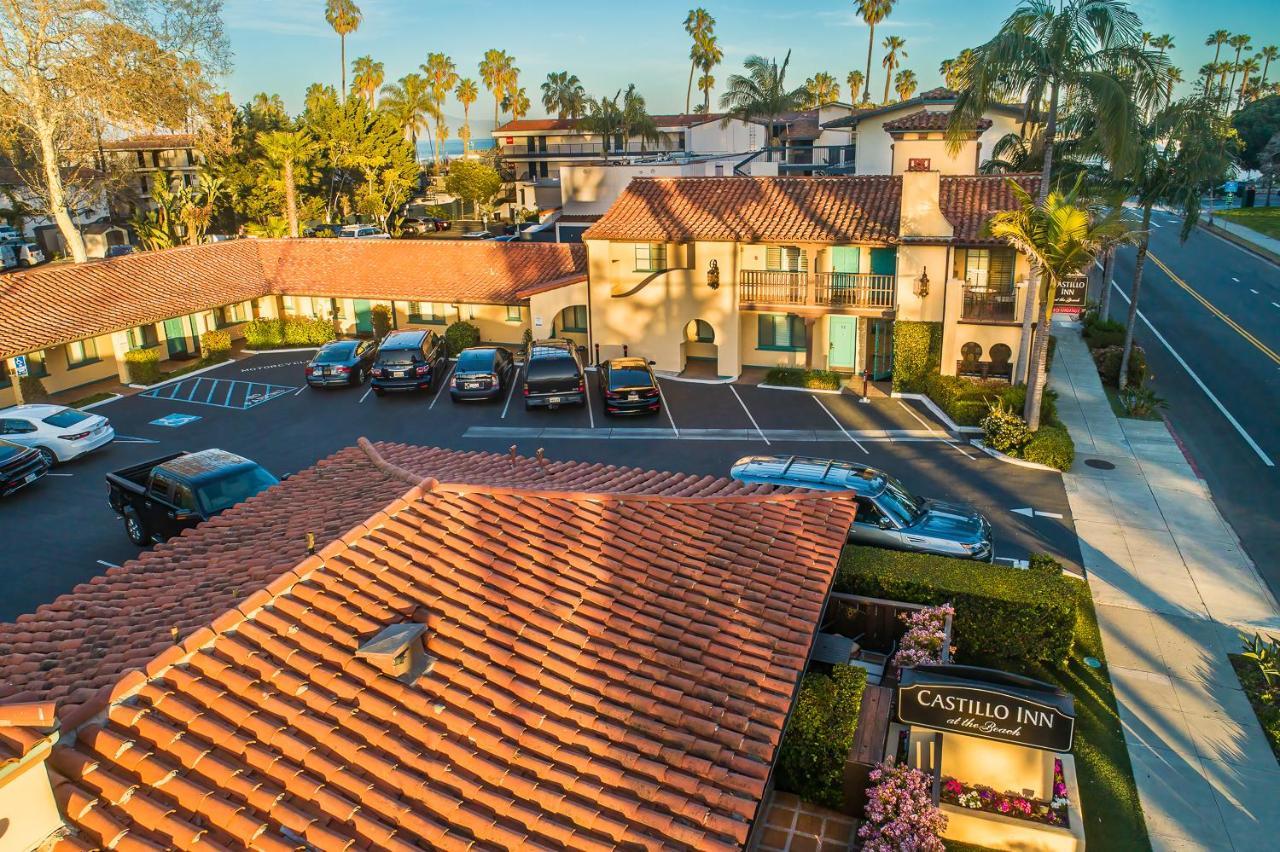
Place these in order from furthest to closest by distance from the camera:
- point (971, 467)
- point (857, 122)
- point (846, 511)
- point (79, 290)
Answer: point (857, 122), point (79, 290), point (971, 467), point (846, 511)

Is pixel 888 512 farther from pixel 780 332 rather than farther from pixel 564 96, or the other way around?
pixel 564 96

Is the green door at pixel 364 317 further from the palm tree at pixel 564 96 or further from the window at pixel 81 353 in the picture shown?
the palm tree at pixel 564 96

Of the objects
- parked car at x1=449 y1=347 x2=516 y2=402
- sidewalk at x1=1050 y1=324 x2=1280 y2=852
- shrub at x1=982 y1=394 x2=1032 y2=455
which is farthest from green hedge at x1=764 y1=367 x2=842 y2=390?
parked car at x1=449 y1=347 x2=516 y2=402

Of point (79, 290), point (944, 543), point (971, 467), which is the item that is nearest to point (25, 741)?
point (944, 543)

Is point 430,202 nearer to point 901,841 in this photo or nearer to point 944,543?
point 944,543

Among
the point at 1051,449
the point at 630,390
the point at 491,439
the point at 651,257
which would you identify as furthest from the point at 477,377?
the point at 1051,449

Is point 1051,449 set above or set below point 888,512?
below

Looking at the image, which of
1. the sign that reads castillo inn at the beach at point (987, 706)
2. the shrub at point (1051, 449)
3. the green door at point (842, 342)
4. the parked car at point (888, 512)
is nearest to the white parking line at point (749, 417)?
the green door at point (842, 342)
